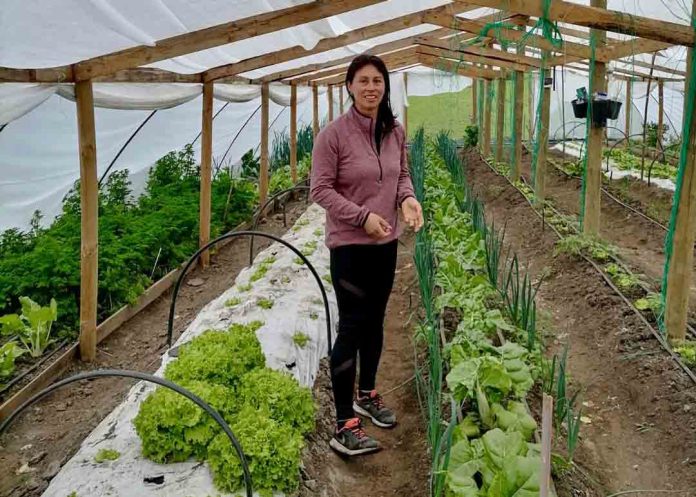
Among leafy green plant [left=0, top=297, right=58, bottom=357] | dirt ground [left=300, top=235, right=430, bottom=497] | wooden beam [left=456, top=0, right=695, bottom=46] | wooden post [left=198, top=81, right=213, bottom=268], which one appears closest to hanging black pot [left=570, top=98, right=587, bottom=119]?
wooden beam [left=456, top=0, right=695, bottom=46]

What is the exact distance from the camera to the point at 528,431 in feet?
8.14

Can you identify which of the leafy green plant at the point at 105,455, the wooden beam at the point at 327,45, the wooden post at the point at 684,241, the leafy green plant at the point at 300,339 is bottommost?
the leafy green plant at the point at 300,339

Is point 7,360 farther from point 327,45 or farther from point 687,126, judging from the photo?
point 687,126

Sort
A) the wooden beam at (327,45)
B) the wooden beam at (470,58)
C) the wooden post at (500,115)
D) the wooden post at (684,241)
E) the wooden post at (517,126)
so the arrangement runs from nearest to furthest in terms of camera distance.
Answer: the wooden post at (684,241) → the wooden beam at (327,45) → the wooden beam at (470,58) → the wooden post at (517,126) → the wooden post at (500,115)

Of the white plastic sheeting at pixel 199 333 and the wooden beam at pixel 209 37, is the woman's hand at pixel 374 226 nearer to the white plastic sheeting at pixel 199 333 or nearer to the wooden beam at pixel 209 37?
the white plastic sheeting at pixel 199 333

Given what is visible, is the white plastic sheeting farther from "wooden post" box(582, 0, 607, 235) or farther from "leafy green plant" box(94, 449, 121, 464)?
"wooden post" box(582, 0, 607, 235)

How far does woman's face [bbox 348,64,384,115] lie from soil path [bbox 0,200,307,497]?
73.3 inches

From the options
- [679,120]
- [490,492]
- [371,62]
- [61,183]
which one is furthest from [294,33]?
[679,120]

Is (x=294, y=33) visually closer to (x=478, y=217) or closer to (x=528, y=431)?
(x=478, y=217)

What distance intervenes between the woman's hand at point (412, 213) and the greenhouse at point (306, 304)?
1 cm

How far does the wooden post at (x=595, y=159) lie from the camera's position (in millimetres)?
5250

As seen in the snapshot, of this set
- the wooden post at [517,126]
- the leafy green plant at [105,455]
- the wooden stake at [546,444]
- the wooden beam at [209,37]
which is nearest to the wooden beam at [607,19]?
the wooden beam at [209,37]

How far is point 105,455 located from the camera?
2.39 meters

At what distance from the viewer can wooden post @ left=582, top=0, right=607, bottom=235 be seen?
17.2 feet
